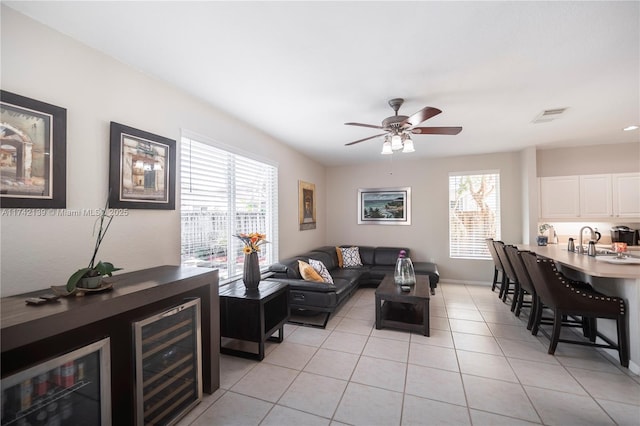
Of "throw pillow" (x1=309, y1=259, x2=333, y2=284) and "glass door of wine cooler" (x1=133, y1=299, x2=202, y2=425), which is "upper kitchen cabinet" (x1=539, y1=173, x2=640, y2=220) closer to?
"throw pillow" (x1=309, y1=259, x2=333, y2=284)

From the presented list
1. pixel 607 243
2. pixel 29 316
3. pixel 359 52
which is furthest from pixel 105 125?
pixel 607 243

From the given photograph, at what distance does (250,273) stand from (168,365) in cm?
112

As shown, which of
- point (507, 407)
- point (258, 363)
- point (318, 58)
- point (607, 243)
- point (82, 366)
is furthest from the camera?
point (607, 243)

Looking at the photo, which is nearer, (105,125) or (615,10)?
(615,10)

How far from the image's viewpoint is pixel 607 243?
4.75 metres

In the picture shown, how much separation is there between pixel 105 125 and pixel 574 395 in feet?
13.4

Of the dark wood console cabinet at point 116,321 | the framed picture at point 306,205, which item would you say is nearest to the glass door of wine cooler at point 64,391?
the dark wood console cabinet at point 116,321

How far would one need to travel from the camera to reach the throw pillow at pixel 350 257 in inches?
218

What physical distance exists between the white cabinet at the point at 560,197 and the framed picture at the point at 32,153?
6.45 m

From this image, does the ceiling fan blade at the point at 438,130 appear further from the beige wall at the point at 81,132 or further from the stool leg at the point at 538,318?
the beige wall at the point at 81,132

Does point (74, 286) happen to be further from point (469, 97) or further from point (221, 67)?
point (469, 97)

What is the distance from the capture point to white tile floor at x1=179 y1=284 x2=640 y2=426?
186cm

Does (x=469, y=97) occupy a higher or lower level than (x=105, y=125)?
higher

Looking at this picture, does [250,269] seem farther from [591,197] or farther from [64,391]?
[591,197]
